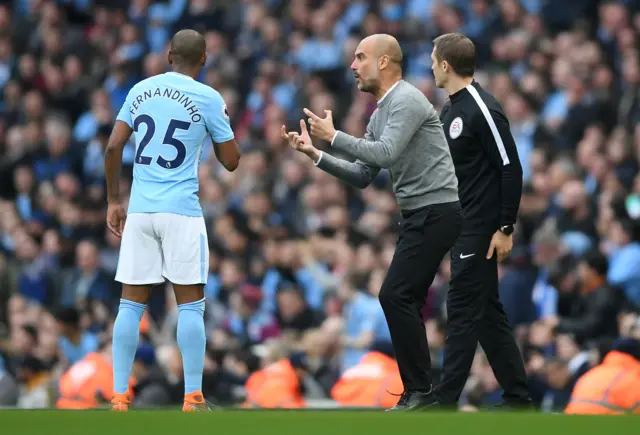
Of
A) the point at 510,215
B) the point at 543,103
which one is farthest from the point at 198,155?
the point at 543,103

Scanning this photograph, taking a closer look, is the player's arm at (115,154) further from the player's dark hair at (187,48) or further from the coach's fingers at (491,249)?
the coach's fingers at (491,249)

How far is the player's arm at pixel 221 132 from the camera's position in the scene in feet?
22.7

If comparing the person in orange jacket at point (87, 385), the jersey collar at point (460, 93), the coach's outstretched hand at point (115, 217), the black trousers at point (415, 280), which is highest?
the jersey collar at point (460, 93)

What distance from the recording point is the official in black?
7.29m

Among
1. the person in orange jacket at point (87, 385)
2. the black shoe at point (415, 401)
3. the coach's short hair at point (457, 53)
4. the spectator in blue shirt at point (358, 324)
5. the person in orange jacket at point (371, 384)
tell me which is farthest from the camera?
the spectator in blue shirt at point (358, 324)

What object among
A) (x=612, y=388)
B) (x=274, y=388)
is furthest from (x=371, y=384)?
(x=612, y=388)

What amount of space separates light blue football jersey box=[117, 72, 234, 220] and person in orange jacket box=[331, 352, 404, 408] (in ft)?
9.14

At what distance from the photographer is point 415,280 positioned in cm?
704

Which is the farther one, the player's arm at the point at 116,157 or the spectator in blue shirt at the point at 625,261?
the spectator in blue shirt at the point at 625,261

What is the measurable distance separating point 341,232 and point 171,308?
6.28 ft

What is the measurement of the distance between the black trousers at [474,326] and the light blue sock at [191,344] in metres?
1.35

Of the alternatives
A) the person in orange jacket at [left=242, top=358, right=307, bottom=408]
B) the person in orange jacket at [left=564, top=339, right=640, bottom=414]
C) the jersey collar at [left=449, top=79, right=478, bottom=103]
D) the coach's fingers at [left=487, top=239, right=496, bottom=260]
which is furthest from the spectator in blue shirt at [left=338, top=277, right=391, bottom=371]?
the jersey collar at [left=449, top=79, right=478, bottom=103]

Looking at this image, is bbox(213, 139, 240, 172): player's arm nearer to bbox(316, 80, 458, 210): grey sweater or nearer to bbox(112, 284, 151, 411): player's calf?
bbox(316, 80, 458, 210): grey sweater

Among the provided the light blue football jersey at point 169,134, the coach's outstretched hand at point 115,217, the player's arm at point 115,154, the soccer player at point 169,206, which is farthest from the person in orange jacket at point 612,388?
the player's arm at point 115,154
